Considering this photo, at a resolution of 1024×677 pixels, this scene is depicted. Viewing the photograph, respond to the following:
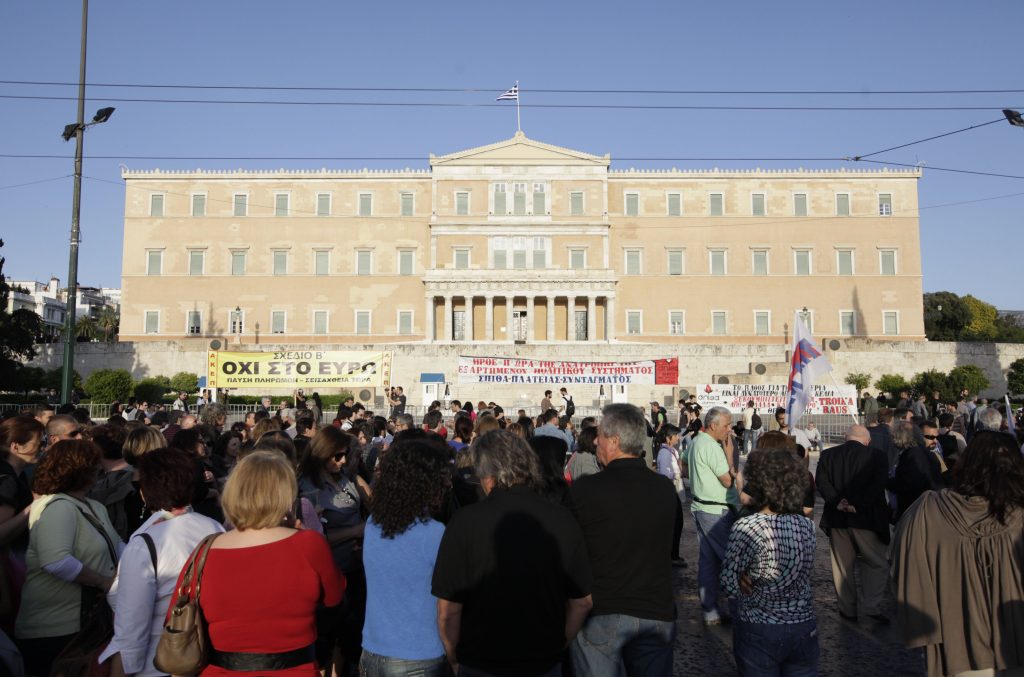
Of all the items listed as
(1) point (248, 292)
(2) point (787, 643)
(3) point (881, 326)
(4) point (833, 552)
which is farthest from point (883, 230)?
(2) point (787, 643)

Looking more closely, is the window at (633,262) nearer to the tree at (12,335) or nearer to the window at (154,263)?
the window at (154,263)

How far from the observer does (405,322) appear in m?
43.8

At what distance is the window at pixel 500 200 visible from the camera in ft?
145

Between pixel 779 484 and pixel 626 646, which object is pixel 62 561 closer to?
pixel 626 646

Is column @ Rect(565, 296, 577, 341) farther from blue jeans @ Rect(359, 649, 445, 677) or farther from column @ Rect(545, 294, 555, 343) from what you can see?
blue jeans @ Rect(359, 649, 445, 677)

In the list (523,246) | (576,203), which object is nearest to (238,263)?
(523,246)

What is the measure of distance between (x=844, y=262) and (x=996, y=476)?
147 feet

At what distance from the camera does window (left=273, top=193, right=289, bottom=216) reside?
4481cm

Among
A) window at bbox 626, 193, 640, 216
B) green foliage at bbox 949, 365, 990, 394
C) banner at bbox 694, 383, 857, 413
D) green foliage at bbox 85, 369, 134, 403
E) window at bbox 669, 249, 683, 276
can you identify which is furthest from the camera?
window at bbox 626, 193, 640, 216

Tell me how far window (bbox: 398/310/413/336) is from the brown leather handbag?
40.9 meters

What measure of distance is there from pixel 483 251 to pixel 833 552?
126ft

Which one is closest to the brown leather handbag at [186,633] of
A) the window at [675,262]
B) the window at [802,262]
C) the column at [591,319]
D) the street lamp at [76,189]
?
the street lamp at [76,189]

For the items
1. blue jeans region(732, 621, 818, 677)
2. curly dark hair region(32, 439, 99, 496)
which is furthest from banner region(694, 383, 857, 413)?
curly dark hair region(32, 439, 99, 496)

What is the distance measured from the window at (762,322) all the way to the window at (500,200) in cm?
1502
